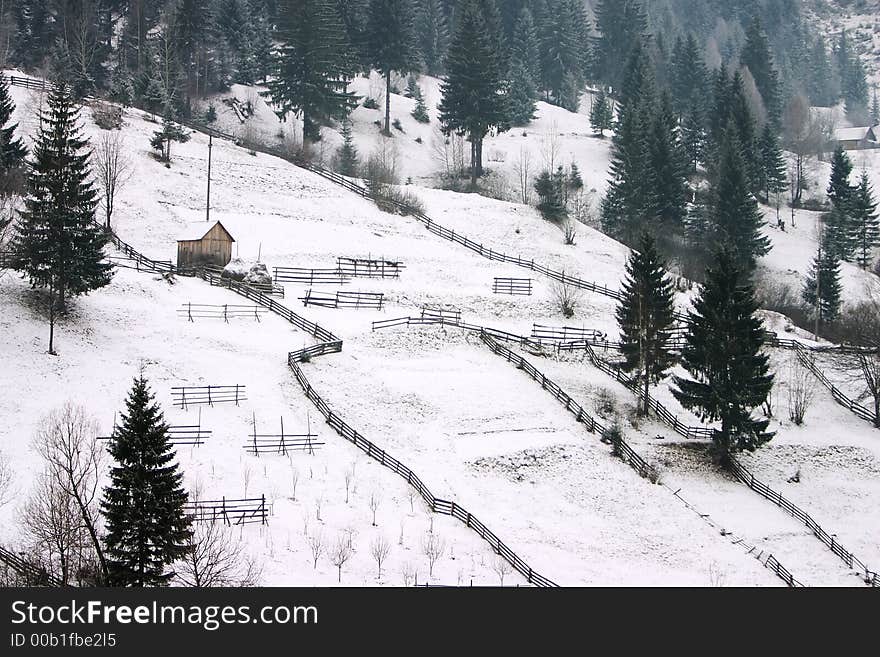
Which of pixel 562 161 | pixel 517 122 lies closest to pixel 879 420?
pixel 562 161

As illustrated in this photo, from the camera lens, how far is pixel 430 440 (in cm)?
3978

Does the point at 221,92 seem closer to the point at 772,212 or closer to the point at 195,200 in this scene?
the point at 195,200

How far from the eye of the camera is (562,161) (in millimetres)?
98750

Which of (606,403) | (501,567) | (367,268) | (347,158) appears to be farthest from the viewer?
(347,158)

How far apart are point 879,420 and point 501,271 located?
27.2 metres

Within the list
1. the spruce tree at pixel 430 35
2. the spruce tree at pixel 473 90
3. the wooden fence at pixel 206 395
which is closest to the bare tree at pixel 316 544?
the wooden fence at pixel 206 395

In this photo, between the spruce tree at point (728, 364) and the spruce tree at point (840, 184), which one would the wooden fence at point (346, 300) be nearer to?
the spruce tree at point (728, 364)

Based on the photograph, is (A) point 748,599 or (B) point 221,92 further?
(B) point 221,92

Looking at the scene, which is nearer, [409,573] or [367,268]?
[409,573]

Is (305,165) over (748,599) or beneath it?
over

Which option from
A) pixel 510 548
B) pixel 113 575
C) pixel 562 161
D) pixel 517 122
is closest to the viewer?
pixel 113 575

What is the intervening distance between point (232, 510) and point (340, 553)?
465 centimetres

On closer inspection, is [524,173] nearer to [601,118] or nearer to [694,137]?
[694,137]

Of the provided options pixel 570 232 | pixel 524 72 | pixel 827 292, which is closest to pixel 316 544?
pixel 570 232
